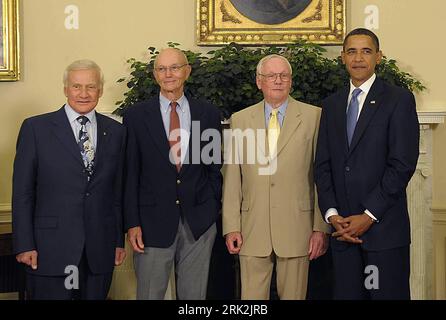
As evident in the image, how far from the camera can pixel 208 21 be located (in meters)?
5.43

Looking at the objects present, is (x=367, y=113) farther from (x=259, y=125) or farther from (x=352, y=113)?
(x=259, y=125)

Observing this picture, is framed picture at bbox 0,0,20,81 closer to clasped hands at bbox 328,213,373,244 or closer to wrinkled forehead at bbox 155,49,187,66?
wrinkled forehead at bbox 155,49,187,66

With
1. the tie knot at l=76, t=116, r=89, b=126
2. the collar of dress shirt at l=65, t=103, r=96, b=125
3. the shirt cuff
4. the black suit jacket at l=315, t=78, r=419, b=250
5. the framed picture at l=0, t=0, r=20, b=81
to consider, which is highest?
the framed picture at l=0, t=0, r=20, b=81

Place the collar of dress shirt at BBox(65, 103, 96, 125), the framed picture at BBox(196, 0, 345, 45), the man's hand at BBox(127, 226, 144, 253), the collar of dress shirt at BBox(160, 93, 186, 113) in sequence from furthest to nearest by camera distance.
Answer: the framed picture at BBox(196, 0, 345, 45)
the collar of dress shirt at BBox(160, 93, 186, 113)
the man's hand at BBox(127, 226, 144, 253)
the collar of dress shirt at BBox(65, 103, 96, 125)

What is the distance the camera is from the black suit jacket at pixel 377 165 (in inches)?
136

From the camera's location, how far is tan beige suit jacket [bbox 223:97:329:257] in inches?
→ 145

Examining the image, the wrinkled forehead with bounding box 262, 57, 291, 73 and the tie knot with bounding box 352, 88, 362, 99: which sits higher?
the wrinkled forehead with bounding box 262, 57, 291, 73

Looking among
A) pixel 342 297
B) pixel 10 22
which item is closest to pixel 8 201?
pixel 10 22

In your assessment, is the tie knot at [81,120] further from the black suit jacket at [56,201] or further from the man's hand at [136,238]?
the man's hand at [136,238]

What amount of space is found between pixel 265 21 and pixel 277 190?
206 cm

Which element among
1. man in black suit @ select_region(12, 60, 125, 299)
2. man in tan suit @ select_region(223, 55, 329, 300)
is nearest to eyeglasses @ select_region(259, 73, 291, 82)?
man in tan suit @ select_region(223, 55, 329, 300)

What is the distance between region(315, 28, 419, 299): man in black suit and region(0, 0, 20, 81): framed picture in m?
2.67

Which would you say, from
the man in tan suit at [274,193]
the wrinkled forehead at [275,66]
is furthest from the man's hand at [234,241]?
the wrinkled forehead at [275,66]
